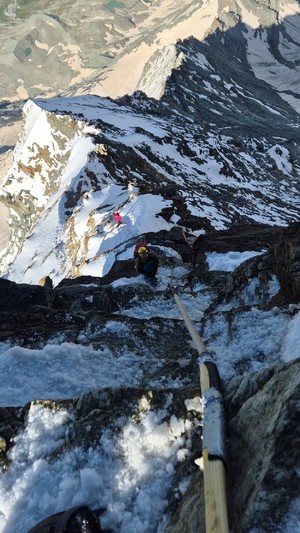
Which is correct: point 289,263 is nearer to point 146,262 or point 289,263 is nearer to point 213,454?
point 213,454

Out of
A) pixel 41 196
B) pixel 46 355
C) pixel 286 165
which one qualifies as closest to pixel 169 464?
pixel 46 355

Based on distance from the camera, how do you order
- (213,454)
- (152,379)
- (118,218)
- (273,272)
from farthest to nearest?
(118,218)
(273,272)
(152,379)
(213,454)

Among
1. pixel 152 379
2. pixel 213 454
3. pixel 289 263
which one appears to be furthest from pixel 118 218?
pixel 213 454

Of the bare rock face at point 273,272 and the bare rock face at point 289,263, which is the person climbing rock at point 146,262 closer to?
the bare rock face at point 273,272

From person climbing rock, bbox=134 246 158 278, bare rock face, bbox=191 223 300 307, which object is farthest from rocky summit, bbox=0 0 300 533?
person climbing rock, bbox=134 246 158 278

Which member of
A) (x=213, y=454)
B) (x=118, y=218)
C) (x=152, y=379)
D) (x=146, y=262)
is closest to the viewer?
(x=213, y=454)

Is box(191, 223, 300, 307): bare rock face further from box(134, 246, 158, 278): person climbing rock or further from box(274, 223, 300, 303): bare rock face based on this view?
box(134, 246, 158, 278): person climbing rock
